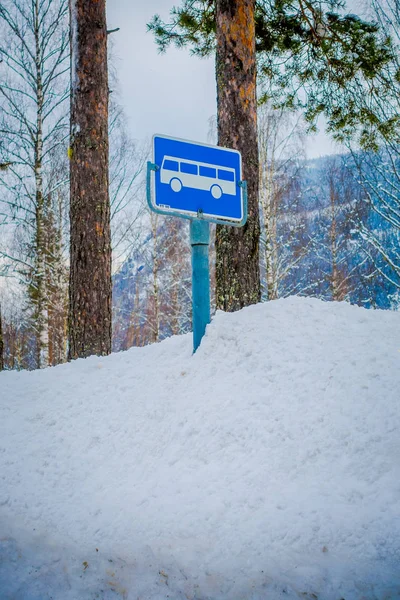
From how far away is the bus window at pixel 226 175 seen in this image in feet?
8.54

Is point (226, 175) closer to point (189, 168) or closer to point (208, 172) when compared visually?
point (208, 172)

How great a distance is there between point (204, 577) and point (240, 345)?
4.54 ft

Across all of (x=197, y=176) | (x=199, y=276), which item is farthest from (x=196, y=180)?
(x=199, y=276)

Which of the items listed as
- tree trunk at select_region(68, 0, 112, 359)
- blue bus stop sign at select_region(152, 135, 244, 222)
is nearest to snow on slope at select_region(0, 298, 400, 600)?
blue bus stop sign at select_region(152, 135, 244, 222)

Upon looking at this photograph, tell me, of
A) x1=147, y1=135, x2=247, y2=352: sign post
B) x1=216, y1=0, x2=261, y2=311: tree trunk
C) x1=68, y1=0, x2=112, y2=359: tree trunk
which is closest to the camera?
x1=147, y1=135, x2=247, y2=352: sign post

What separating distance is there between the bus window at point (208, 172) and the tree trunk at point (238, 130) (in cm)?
→ 124

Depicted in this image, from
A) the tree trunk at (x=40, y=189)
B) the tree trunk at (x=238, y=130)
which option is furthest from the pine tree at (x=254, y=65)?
the tree trunk at (x=40, y=189)

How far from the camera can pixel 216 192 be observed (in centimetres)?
258

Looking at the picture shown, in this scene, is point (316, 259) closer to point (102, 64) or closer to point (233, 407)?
point (102, 64)

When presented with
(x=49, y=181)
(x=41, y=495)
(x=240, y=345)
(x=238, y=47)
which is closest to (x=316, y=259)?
(x=49, y=181)

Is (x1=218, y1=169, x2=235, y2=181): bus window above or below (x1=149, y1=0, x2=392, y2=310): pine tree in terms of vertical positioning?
below

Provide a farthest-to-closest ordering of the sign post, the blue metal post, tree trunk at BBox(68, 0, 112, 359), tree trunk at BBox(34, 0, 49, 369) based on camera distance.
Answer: tree trunk at BBox(34, 0, 49, 369)
tree trunk at BBox(68, 0, 112, 359)
the blue metal post
the sign post

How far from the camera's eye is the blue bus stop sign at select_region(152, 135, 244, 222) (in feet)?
7.86

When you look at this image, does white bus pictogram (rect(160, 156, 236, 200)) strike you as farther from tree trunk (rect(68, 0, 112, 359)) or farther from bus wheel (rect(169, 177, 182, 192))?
tree trunk (rect(68, 0, 112, 359))
